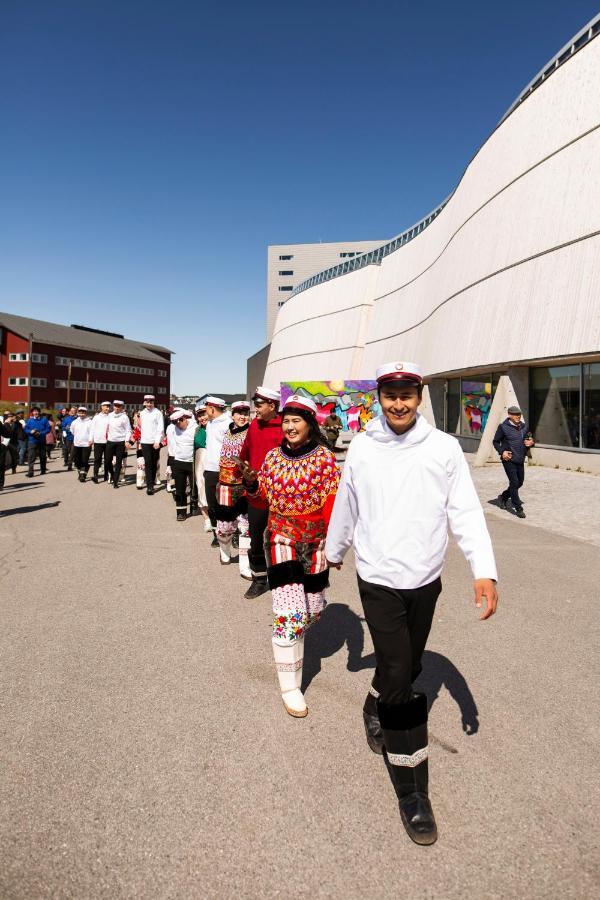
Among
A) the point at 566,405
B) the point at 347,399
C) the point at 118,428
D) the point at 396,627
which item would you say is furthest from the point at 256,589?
the point at 347,399

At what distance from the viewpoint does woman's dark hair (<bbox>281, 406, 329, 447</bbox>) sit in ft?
11.7

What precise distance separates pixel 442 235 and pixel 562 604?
95.3ft

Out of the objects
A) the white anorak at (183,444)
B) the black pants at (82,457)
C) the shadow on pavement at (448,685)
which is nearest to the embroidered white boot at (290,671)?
the shadow on pavement at (448,685)

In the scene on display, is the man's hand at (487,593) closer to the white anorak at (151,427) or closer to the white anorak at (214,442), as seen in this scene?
the white anorak at (214,442)

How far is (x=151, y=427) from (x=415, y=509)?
10.3 metres

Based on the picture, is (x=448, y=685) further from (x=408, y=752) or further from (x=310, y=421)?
(x=310, y=421)

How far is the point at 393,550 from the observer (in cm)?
256

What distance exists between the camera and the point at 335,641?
4367mm

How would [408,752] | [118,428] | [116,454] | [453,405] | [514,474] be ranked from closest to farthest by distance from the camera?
[408,752] → [514,474] → [118,428] → [116,454] → [453,405]

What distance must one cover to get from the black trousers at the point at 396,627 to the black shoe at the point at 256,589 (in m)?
3.03

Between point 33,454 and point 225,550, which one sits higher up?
point 225,550

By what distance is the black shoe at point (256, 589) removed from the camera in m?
5.49

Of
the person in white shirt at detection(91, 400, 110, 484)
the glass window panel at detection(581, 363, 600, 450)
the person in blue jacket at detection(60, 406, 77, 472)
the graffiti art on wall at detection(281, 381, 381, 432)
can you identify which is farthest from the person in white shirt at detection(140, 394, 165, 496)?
the graffiti art on wall at detection(281, 381, 381, 432)

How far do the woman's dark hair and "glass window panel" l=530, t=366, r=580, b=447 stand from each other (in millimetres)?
16870
